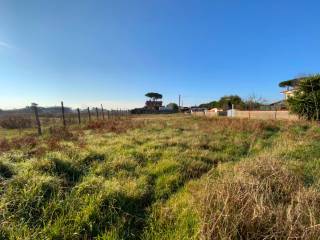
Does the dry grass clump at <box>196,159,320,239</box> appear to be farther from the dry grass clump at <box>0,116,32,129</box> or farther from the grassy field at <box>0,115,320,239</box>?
the dry grass clump at <box>0,116,32,129</box>

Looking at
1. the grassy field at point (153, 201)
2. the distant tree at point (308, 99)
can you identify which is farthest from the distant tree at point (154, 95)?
the grassy field at point (153, 201)

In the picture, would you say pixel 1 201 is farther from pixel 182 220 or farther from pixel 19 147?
pixel 19 147

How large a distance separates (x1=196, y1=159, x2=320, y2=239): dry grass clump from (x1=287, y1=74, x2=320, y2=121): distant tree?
746 inches

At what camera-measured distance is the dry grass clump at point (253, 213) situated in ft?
8.54

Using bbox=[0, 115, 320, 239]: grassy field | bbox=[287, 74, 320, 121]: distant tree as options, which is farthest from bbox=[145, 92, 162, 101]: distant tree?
bbox=[0, 115, 320, 239]: grassy field

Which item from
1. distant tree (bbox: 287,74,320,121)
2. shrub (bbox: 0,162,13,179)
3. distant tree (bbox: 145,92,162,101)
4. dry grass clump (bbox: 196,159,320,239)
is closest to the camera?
dry grass clump (bbox: 196,159,320,239)

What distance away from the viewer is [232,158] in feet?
24.0

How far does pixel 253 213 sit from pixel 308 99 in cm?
2076

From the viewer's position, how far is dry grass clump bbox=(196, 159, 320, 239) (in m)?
2.60

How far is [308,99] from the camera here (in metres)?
20.6

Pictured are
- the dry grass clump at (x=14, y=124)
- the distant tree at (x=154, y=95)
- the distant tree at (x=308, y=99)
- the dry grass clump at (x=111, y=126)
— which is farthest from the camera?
the distant tree at (x=154, y=95)

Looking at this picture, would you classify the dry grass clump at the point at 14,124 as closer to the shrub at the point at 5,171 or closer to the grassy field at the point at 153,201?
the grassy field at the point at 153,201

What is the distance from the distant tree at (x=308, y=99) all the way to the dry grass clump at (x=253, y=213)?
18.9 m

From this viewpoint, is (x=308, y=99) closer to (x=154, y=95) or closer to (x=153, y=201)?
(x=153, y=201)
